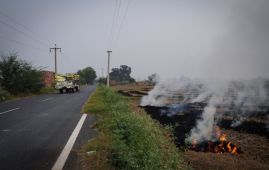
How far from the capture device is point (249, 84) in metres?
35.7

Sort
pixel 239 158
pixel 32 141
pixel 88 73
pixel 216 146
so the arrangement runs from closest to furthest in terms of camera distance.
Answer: pixel 32 141 < pixel 239 158 < pixel 216 146 < pixel 88 73

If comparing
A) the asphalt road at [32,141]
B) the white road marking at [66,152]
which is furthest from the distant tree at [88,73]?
the white road marking at [66,152]

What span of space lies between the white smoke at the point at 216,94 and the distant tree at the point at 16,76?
1519 centimetres

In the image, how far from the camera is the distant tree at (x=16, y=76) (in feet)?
97.5

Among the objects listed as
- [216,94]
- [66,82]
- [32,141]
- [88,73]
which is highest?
[88,73]

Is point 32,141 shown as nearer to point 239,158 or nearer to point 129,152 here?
point 129,152

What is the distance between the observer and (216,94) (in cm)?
2900

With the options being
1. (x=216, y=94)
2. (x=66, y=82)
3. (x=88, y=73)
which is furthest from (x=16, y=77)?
(x=88, y=73)

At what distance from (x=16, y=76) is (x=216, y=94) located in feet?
75.8

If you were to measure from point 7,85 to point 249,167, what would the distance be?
28.7 metres

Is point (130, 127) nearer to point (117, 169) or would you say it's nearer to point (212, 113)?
point (117, 169)

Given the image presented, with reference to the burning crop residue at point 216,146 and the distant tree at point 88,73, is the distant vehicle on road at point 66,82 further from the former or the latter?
the distant tree at point 88,73

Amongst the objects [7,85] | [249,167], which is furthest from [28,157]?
[7,85]

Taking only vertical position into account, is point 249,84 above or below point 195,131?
above
